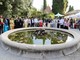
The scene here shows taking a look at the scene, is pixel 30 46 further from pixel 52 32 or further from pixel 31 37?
pixel 52 32

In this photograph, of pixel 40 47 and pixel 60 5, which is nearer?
pixel 40 47

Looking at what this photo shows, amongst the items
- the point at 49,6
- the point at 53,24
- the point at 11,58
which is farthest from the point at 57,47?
the point at 49,6

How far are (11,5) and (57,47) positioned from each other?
1543cm

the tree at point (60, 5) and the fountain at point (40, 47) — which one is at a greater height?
the fountain at point (40, 47)

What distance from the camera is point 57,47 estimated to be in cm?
650

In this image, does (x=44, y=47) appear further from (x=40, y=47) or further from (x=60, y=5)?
(x=60, y=5)

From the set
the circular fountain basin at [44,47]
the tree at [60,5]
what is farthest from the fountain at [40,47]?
the tree at [60,5]

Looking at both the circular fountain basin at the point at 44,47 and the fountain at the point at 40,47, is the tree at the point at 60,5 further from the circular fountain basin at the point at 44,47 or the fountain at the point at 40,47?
the circular fountain basin at the point at 44,47

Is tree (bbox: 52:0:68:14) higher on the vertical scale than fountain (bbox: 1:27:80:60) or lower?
lower

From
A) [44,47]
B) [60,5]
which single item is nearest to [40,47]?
[44,47]

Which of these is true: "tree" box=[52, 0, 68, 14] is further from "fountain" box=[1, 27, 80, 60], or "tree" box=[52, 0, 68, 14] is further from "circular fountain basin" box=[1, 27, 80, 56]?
"circular fountain basin" box=[1, 27, 80, 56]

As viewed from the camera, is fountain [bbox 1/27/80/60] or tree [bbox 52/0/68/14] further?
tree [bbox 52/0/68/14]

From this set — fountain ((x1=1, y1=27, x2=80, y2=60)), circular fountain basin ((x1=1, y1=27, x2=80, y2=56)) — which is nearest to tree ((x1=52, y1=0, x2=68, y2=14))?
fountain ((x1=1, y1=27, x2=80, y2=60))

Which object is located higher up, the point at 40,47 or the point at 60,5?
the point at 40,47
